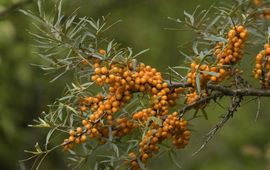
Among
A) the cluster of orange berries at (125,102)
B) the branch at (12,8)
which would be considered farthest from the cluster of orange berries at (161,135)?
the branch at (12,8)

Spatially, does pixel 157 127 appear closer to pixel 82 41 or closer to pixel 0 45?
pixel 82 41

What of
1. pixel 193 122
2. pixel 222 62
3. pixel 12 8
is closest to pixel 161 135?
pixel 222 62

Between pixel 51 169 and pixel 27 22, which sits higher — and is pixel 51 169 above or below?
below

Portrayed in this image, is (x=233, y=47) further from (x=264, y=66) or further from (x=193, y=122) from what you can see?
(x=193, y=122)

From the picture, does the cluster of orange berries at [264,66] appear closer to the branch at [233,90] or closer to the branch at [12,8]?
the branch at [233,90]

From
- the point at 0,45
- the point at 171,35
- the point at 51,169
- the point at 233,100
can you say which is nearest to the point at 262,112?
the point at 171,35

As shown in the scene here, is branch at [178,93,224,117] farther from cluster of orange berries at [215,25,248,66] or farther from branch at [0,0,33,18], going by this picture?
branch at [0,0,33,18]

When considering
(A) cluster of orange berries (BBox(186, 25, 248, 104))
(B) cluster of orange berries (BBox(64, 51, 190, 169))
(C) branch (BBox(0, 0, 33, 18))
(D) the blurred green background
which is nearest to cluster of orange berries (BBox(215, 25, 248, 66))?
(A) cluster of orange berries (BBox(186, 25, 248, 104))
